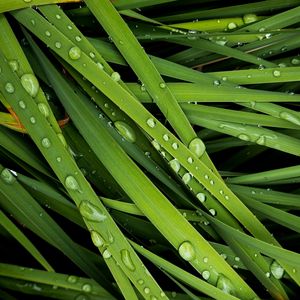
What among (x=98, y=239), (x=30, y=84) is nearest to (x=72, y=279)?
(x=98, y=239)

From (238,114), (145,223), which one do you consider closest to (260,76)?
(238,114)

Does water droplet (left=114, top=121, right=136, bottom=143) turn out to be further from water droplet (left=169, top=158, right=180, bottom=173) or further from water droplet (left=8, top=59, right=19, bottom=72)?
water droplet (left=8, top=59, right=19, bottom=72)

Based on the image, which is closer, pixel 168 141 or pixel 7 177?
pixel 168 141

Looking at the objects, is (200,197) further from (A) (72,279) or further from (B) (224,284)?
(A) (72,279)

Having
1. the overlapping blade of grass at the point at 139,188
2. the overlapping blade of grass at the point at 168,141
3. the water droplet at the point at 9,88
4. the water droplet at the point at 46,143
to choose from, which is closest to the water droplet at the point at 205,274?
the overlapping blade of grass at the point at 139,188

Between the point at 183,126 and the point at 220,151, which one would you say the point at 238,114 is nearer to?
the point at 183,126
